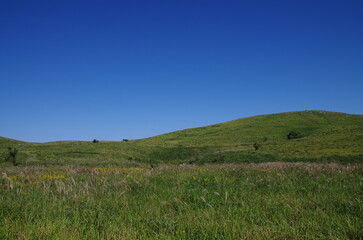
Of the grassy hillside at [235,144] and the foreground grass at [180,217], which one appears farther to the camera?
the grassy hillside at [235,144]

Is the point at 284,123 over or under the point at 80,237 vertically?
over

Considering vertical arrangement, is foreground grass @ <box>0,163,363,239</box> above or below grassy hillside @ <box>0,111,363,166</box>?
below

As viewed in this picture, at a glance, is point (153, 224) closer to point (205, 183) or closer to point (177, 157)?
point (205, 183)

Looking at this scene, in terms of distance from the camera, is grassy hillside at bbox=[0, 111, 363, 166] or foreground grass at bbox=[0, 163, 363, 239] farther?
grassy hillside at bbox=[0, 111, 363, 166]

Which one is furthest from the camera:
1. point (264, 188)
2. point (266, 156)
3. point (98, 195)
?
point (266, 156)

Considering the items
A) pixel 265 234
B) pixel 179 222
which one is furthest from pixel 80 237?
pixel 265 234

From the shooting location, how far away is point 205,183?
26.1 feet

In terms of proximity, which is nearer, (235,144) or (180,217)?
(180,217)

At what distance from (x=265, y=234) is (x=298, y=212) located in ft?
4.83

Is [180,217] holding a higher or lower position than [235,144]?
lower

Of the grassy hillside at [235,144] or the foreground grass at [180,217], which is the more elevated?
the grassy hillside at [235,144]

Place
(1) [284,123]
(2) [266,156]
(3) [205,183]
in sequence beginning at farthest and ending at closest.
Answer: (1) [284,123] < (2) [266,156] < (3) [205,183]

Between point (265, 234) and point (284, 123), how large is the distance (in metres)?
107

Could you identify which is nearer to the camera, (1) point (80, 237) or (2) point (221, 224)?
(1) point (80, 237)
